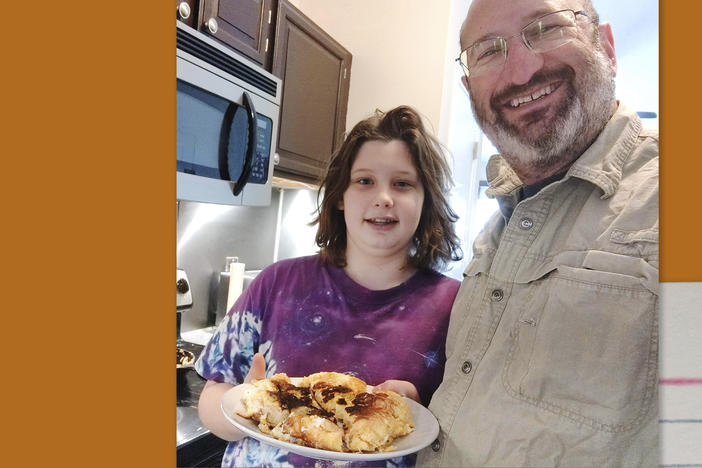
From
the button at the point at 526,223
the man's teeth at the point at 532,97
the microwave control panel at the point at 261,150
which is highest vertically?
the man's teeth at the point at 532,97

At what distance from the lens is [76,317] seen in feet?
1.72

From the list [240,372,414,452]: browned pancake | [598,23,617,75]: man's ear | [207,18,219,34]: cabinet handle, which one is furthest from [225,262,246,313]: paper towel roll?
[598,23,617,75]: man's ear

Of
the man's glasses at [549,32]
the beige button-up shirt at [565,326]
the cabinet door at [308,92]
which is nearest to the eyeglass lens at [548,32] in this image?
the man's glasses at [549,32]

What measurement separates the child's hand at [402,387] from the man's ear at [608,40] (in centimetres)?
41

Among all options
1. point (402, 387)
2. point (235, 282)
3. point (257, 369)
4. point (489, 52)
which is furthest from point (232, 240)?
point (489, 52)

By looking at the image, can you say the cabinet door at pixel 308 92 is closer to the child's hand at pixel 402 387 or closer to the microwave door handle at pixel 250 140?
the microwave door handle at pixel 250 140

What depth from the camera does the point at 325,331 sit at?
0.54 meters

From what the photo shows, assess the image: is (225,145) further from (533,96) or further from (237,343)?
(533,96)

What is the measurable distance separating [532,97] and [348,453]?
424 millimetres

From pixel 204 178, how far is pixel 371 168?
0.81ft

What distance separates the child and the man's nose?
0.36 feet

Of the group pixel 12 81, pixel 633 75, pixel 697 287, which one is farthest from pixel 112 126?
pixel 697 287

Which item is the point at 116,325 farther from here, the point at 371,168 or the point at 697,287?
the point at 697,287

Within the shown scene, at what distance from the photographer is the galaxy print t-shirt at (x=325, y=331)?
0.53m
